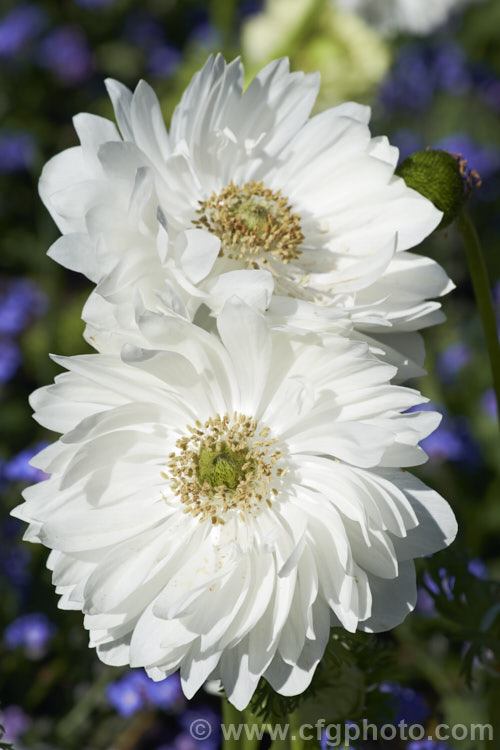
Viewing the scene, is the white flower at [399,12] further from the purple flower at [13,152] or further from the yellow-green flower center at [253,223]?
the yellow-green flower center at [253,223]

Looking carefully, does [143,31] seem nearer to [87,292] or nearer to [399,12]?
[87,292]

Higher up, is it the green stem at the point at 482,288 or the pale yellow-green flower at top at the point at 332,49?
the pale yellow-green flower at top at the point at 332,49

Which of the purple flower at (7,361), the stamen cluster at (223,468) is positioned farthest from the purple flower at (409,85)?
the stamen cluster at (223,468)

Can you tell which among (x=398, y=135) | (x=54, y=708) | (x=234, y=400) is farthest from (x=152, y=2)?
(x=234, y=400)

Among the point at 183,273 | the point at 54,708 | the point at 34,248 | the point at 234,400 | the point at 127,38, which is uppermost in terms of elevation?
the point at 127,38

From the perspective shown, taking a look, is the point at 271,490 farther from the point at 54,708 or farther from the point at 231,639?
the point at 54,708

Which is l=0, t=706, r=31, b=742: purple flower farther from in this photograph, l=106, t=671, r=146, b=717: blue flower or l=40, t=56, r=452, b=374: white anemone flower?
l=40, t=56, r=452, b=374: white anemone flower

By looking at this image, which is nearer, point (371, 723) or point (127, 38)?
point (371, 723)

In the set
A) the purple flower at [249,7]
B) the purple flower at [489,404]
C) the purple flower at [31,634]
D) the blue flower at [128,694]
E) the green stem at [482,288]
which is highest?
the purple flower at [249,7]
